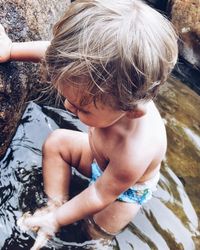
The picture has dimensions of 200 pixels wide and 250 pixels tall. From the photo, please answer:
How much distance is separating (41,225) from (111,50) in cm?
114

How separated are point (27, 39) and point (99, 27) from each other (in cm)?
95

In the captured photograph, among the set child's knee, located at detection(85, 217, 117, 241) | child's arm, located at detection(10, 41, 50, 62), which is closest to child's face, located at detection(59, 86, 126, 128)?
child's arm, located at detection(10, 41, 50, 62)

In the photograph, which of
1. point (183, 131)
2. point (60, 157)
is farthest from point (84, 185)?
point (183, 131)

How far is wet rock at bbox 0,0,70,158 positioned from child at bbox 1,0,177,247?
0.42ft

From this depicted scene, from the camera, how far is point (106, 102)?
2271 millimetres

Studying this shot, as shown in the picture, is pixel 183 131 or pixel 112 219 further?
pixel 183 131

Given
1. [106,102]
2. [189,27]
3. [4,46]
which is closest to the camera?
[106,102]

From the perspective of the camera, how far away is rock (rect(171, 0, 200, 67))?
15.9 feet

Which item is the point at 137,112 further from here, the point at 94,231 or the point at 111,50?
the point at 94,231

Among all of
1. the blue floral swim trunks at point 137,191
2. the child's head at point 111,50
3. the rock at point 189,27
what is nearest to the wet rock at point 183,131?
the rock at point 189,27

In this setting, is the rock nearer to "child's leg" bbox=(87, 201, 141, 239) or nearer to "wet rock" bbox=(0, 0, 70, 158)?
"wet rock" bbox=(0, 0, 70, 158)

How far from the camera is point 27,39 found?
9.81 feet

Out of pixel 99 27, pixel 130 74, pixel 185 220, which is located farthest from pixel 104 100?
pixel 185 220

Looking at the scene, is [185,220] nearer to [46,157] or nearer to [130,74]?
[46,157]
